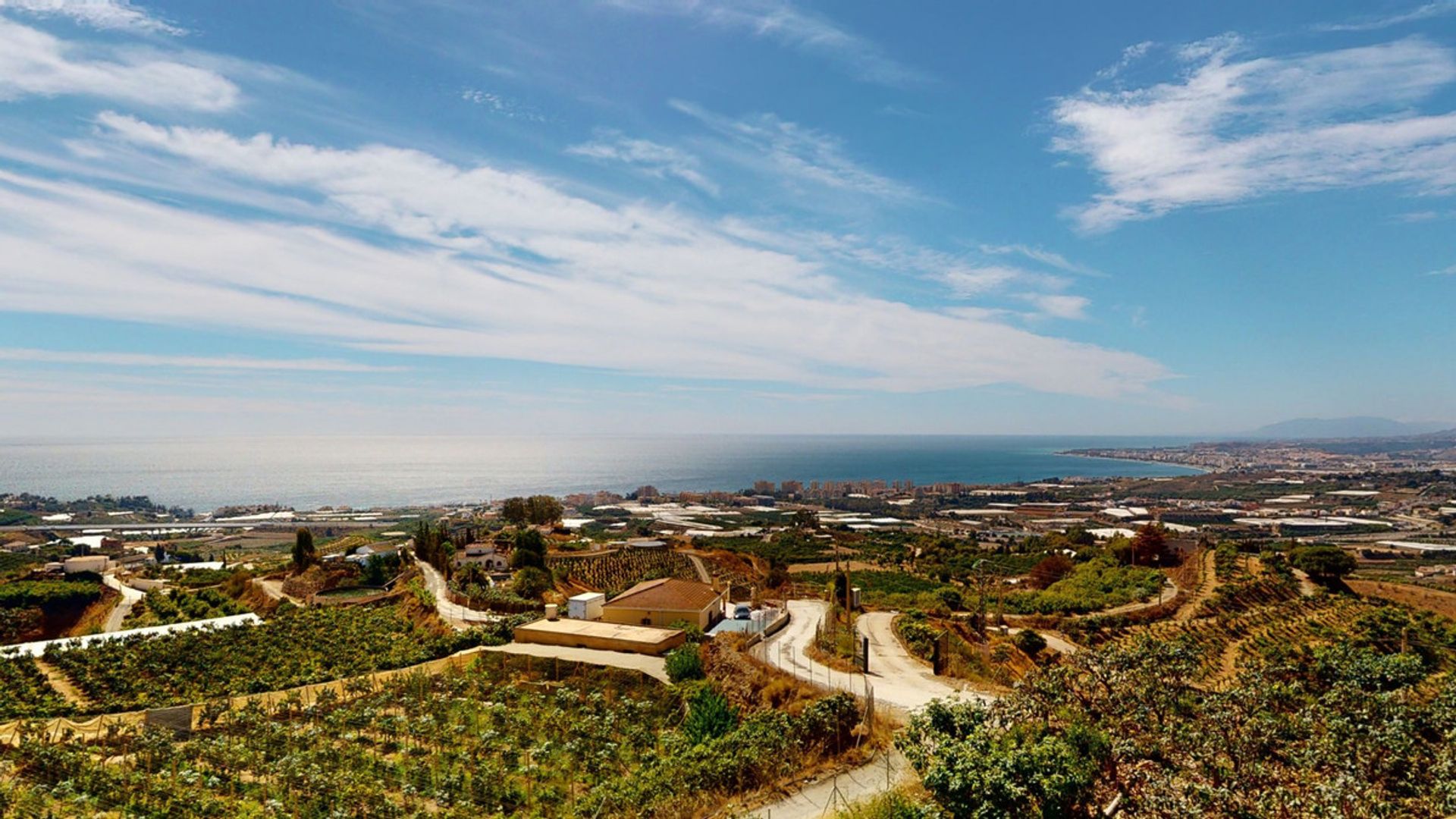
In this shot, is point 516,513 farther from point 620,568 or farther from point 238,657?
point 238,657

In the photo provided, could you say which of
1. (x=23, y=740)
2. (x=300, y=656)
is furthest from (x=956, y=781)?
(x=300, y=656)

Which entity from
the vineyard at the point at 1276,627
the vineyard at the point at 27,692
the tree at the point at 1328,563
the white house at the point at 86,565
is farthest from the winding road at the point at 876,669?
the white house at the point at 86,565

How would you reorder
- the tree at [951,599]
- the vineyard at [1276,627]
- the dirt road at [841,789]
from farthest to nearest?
the tree at [951,599] < the vineyard at [1276,627] < the dirt road at [841,789]

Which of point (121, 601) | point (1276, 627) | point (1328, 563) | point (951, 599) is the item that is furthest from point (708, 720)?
point (121, 601)

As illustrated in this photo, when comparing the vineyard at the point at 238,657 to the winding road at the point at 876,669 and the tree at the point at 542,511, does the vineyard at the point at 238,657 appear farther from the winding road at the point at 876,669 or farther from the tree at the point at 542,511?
the tree at the point at 542,511

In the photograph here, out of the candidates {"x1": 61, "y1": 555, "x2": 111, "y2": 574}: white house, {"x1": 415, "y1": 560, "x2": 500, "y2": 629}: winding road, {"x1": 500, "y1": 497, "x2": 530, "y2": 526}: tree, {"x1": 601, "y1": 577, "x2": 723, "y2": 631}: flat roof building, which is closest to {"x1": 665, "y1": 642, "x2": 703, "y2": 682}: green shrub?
{"x1": 601, "y1": 577, "x2": 723, "y2": 631}: flat roof building
